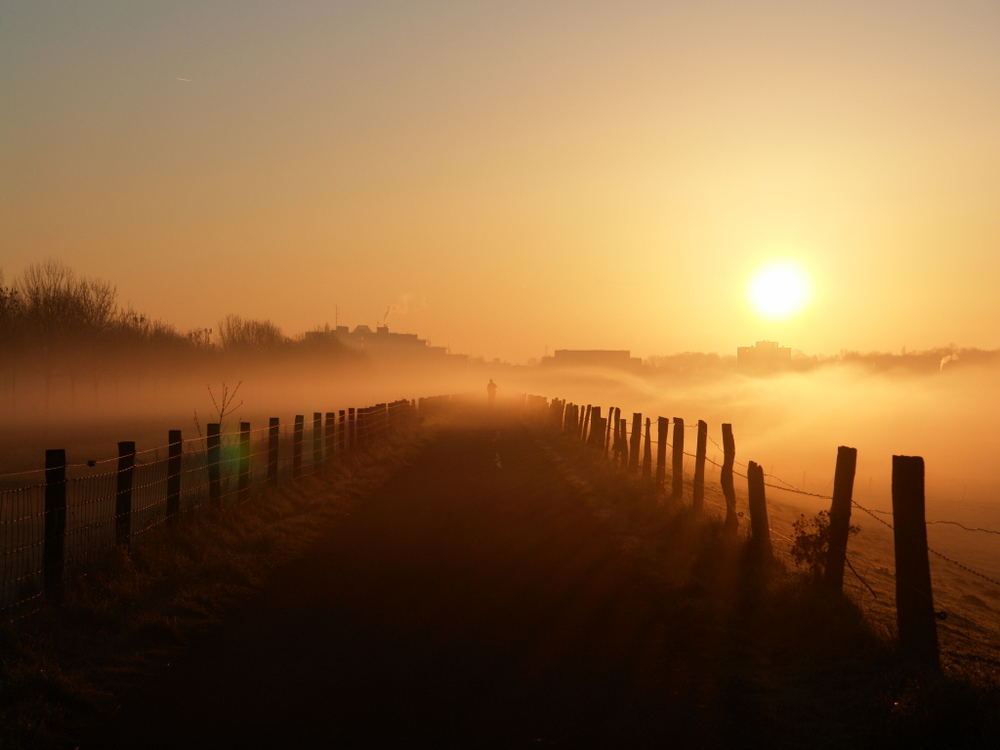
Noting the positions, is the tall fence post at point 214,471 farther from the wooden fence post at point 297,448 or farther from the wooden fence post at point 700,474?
the wooden fence post at point 700,474

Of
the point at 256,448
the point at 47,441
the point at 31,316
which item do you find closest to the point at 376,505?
the point at 256,448

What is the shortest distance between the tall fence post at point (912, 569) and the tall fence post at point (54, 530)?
309 inches

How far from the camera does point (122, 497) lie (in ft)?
37.9

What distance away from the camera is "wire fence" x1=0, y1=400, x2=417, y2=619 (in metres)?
9.38

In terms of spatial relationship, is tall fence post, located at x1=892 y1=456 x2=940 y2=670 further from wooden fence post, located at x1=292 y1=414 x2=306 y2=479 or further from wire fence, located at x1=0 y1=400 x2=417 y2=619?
wooden fence post, located at x1=292 y1=414 x2=306 y2=479

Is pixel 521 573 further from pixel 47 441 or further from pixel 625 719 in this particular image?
pixel 47 441

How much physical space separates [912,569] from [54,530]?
26.6ft

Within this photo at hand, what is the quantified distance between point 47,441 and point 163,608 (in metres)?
42.6

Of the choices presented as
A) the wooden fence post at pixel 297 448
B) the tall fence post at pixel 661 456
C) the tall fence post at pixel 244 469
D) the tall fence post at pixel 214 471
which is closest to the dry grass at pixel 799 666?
the tall fence post at pixel 214 471

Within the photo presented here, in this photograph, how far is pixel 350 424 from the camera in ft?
91.4

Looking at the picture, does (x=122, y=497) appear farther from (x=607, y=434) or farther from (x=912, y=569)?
(x=607, y=434)

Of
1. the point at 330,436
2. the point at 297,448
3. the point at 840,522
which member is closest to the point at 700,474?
the point at 840,522

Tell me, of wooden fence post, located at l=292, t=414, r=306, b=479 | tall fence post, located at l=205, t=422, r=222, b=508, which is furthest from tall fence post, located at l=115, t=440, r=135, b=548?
wooden fence post, located at l=292, t=414, r=306, b=479

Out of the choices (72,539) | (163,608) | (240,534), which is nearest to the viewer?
(163,608)
